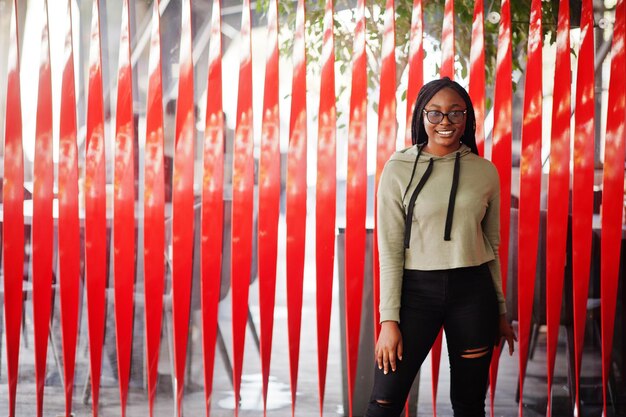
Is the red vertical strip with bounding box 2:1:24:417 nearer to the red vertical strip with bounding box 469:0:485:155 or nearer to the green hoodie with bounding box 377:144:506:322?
the green hoodie with bounding box 377:144:506:322

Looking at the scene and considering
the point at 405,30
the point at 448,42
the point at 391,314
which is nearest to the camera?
the point at 391,314

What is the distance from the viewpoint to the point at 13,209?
2.87m

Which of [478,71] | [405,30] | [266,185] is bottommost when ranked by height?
[266,185]

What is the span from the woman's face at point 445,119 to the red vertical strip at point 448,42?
770mm

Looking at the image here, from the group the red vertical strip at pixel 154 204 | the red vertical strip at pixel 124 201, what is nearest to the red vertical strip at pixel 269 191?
the red vertical strip at pixel 154 204

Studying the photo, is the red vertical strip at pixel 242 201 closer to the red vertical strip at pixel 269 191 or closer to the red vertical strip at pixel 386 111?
the red vertical strip at pixel 269 191

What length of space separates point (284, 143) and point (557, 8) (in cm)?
126

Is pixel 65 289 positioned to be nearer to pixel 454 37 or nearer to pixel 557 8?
pixel 454 37

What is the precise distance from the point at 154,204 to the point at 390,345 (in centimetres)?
128

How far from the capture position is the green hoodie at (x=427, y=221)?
1988 millimetres

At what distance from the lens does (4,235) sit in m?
2.86

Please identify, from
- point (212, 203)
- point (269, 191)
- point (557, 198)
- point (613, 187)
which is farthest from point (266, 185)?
point (613, 187)

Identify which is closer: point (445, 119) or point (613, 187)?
point (445, 119)

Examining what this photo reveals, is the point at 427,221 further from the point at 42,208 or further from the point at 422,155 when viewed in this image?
the point at 42,208
